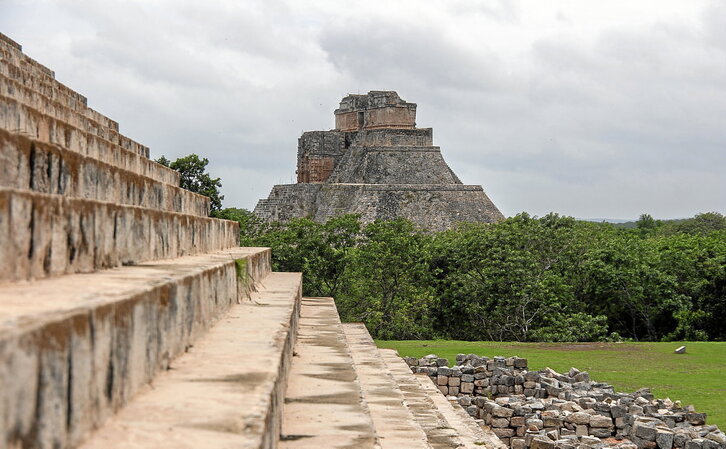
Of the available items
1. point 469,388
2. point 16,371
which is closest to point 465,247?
point 469,388

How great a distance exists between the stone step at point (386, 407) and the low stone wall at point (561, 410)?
313 cm

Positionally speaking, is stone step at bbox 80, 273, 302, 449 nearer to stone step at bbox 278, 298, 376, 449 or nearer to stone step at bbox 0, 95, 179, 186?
stone step at bbox 278, 298, 376, 449

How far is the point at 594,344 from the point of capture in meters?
20.5

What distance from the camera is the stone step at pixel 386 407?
524 centimetres

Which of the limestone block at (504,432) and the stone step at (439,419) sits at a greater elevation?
the stone step at (439,419)

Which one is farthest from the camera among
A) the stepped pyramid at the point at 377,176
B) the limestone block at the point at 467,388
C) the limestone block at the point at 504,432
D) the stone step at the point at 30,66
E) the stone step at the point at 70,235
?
the stepped pyramid at the point at 377,176

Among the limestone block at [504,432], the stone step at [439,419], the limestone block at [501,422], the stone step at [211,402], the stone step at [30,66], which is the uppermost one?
the stone step at [30,66]

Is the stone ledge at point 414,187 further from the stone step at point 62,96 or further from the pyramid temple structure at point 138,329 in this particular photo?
the pyramid temple structure at point 138,329

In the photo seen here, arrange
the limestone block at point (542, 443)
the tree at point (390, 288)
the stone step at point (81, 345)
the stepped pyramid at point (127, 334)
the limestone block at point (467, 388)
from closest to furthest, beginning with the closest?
the stone step at point (81, 345)
the stepped pyramid at point (127, 334)
the limestone block at point (542, 443)
the limestone block at point (467, 388)
the tree at point (390, 288)

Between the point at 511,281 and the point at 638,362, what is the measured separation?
8341 millimetres

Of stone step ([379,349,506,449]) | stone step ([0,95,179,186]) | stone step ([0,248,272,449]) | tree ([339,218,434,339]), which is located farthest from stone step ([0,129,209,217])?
tree ([339,218,434,339])

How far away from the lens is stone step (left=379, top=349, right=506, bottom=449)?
290 inches

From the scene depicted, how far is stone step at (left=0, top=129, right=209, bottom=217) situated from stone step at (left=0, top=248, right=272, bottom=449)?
495mm

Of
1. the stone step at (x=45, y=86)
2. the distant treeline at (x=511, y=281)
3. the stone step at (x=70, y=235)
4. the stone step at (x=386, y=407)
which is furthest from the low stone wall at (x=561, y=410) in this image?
the distant treeline at (x=511, y=281)
